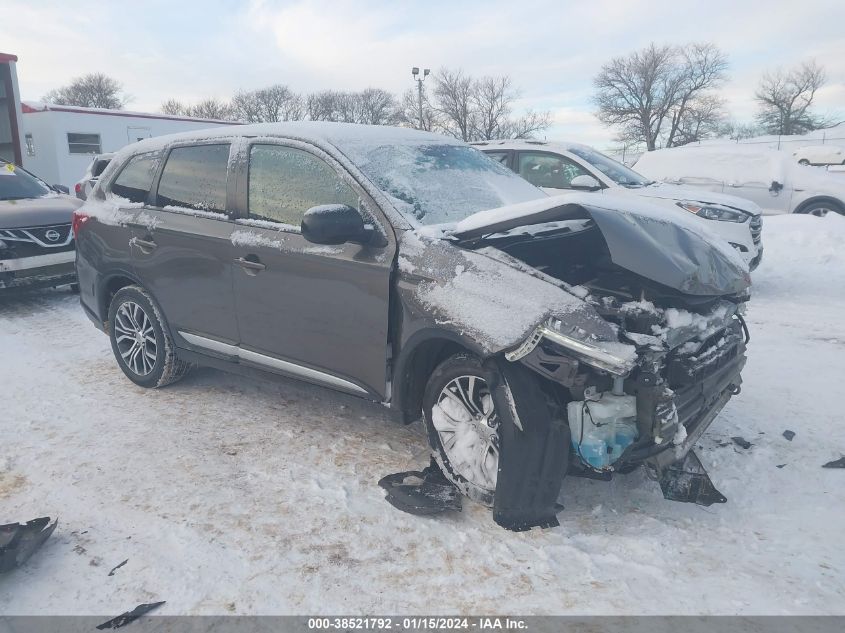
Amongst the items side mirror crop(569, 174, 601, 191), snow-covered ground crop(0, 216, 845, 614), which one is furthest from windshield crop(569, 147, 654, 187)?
snow-covered ground crop(0, 216, 845, 614)

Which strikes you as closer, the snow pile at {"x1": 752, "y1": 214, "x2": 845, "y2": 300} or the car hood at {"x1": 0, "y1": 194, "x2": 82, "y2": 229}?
the car hood at {"x1": 0, "y1": 194, "x2": 82, "y2": 229}

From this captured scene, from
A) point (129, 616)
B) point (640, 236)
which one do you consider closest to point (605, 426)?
point (640, 236)

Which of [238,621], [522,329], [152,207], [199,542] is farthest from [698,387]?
[152,207]

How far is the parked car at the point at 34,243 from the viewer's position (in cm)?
695

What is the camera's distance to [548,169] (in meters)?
8.30

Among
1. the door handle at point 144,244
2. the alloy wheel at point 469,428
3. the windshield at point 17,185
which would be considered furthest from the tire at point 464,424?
the windshield at point 17,185

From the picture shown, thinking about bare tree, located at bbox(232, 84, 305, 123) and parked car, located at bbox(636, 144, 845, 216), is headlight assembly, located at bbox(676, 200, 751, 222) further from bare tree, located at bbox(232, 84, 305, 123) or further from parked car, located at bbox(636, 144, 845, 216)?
bare tree, located at bbox(232, 84, 305, 123)

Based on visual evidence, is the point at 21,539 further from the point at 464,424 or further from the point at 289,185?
the point at 289,185

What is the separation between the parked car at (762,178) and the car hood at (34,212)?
9627 millimetres

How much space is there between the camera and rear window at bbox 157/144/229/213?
4090 millimetres

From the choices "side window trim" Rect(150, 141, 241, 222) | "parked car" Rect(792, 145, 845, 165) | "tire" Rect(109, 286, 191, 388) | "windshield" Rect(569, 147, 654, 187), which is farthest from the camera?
→ "parked car" Rect(792, 145, 845, 165)

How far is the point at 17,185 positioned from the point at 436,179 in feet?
23.6

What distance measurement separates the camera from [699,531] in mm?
2902

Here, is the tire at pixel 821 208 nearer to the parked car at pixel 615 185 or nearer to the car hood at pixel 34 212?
the parked car at pixel 615 185
